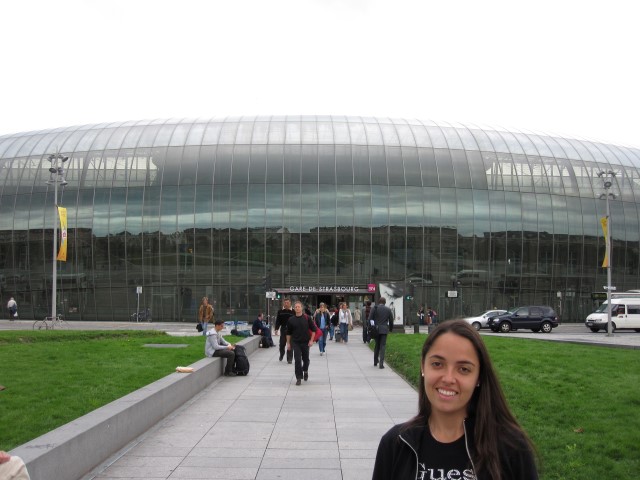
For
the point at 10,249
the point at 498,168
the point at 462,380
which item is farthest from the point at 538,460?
the point at 10,249

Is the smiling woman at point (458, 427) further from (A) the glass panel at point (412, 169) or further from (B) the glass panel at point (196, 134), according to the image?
(B) the glass panel at point (196, 134)

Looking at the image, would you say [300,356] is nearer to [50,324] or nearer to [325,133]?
[50,324]

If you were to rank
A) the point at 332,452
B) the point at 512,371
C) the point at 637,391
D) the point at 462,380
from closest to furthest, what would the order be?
the point at 462,380, the point at 332,452, the point at 637,391, the point at 512,371

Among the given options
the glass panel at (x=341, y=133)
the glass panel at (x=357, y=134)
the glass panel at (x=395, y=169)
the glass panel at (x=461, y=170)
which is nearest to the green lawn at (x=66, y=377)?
the glass panel at (x=395, y=169)

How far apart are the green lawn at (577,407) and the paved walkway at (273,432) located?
1.97m

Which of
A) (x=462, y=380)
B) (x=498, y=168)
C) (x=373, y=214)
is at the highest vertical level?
(x=498, y=168)

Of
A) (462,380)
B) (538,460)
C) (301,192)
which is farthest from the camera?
(301,192)

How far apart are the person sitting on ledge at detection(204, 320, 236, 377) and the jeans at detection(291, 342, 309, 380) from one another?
1.96 m

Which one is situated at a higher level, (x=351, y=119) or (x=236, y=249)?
(x=351, y=119)

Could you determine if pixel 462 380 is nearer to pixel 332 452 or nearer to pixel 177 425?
pixel 332 452

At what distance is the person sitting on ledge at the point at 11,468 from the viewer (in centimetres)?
376

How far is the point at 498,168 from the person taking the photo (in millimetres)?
55812

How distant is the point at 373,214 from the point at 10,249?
29.3m

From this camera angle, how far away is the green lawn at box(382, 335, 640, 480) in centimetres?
733
